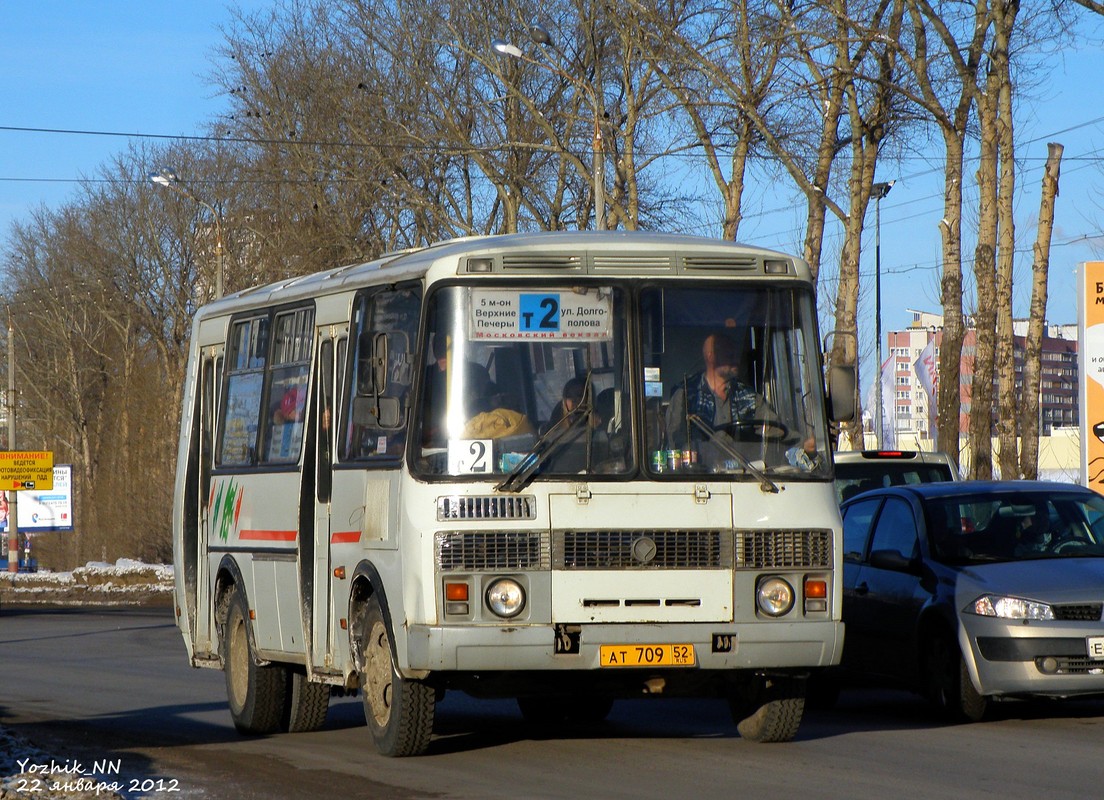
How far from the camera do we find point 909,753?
10.3 meters

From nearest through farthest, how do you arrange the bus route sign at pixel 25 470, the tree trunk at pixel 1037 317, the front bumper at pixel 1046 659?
the front bumper at pixel 1046 659 < the tree trunk at pixel 1037 317 < the bus route sign at pixel 25 470

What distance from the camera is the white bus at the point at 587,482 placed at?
9.48 m

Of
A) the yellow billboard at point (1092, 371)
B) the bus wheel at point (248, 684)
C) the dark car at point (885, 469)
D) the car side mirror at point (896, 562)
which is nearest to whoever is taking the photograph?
the bus wheel at point (248, 684)

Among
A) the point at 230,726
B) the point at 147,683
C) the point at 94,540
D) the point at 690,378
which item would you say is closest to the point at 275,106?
the point at 94,540

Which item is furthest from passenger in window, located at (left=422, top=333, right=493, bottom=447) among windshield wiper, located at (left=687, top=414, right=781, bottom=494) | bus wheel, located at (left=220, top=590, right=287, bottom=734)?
bus wheel, located at (left=220, top=590, right=287, bottom=734)

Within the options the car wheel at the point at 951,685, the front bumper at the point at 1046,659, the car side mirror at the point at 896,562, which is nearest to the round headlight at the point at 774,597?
the front bumper at the point at 1046,659

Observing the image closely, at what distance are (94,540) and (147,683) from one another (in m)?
44.8

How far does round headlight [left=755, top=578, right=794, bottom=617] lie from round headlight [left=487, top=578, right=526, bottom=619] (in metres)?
1.26

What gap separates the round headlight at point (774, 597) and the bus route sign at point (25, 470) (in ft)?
162

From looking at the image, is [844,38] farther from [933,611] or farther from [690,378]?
[690,378]

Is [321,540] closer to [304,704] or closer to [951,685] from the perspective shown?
[304,704]

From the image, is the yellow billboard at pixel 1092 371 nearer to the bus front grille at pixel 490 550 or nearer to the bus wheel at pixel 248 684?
the bus wheel at pixel 248 684

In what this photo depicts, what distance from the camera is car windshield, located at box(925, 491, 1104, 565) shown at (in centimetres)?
1218

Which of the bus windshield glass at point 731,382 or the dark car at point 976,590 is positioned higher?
the bus windshield glass at point 731,382
